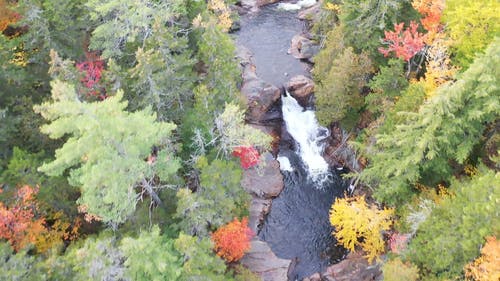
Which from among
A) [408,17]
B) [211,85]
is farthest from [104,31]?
[408,17]

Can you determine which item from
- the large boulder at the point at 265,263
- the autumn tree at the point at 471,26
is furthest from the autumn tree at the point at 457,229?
the large boulder at the point at 265,263

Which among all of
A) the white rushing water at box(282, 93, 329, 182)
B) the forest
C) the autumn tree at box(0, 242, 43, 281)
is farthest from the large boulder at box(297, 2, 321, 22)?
the autumn tree at box(0, 242, 43, 281)

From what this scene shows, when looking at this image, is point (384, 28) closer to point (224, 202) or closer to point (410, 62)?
point (410, 62)

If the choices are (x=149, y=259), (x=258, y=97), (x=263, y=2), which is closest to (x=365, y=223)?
(x=149, y=259)

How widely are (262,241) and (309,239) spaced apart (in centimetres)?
365

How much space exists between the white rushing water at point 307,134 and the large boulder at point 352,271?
8.06m

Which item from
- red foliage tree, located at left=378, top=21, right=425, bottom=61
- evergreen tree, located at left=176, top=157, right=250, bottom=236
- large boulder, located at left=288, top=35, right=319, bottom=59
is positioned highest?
red foliage tree, located at left=378, top=21, right=425, bottom=61

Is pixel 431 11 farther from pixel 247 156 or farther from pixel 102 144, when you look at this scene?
pixel 102 144

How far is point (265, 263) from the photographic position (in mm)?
28109

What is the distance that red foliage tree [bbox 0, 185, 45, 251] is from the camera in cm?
1967

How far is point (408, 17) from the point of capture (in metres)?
31.1

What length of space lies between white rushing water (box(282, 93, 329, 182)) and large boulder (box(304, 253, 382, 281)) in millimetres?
8063

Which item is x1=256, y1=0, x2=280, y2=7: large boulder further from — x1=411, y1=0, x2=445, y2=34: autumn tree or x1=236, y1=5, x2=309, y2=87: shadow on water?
x1=411, y1=0, x2=445, y2=34: autumn tree

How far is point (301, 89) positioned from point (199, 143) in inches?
645
